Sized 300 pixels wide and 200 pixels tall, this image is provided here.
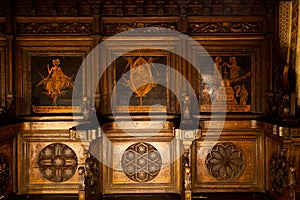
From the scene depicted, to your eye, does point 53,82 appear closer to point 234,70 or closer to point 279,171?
point 234,70

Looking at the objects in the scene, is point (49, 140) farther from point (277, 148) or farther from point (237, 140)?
point (277, 148)

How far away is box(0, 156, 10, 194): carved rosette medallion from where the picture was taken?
3762 mm

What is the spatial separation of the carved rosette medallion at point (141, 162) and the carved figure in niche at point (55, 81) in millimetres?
1053

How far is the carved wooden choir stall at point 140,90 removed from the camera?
4051mm

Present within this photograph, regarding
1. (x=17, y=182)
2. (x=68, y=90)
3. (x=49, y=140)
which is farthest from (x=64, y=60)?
(x=17, y=182)

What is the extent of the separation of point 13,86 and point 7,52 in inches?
15.7

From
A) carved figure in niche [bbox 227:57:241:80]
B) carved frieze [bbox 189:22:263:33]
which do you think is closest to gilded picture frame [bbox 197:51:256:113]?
carved figure in niche [bbox 227:57:241:80]

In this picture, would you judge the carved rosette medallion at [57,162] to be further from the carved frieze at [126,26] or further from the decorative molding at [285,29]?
the decorative molding at [285,29]

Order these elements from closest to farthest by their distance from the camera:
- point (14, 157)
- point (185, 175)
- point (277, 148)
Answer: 1. point (185, 175)
2. point (277, 148)
3. point (14, 157)

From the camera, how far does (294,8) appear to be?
3.71 meters

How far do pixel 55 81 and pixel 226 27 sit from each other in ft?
6.92

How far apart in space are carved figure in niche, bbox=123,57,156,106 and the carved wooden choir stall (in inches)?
0.5

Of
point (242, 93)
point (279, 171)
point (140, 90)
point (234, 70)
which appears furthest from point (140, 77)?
point (279, 171)

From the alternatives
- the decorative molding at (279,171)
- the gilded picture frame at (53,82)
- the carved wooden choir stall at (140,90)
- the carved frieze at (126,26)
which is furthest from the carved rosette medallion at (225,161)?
the gilded picture frame at (53,82)
